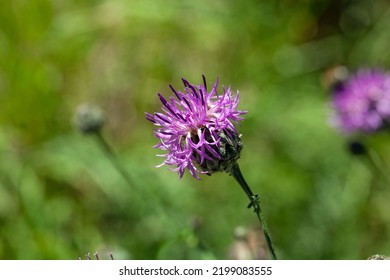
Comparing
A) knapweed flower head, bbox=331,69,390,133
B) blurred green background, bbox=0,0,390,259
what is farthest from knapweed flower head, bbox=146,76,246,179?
knapweed flower head, bbox=331,69,390,133

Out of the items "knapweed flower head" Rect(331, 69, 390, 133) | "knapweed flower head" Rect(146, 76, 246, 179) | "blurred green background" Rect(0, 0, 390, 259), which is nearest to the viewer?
"knapweed flower head" Rect(146, 76, 246, 179)

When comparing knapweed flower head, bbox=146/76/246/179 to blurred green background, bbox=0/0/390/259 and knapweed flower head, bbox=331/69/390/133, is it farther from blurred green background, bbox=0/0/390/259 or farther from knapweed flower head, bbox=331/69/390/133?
knapweed flower head, bbox=331/69/390/133

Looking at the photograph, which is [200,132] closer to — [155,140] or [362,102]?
[362,102]

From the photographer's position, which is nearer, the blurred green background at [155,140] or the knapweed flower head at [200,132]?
the knapweed flower head at [200,132]

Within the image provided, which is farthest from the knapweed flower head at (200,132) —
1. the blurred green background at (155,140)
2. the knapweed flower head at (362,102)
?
the knapweed flower head at (362,102)

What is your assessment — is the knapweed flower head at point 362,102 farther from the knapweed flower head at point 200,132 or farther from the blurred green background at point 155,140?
the knapweed flower head at point 200,132

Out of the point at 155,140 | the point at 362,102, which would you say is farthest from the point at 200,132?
the point at 155,140

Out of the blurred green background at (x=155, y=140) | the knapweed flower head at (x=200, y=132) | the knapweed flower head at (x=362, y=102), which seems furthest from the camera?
the blurred green background at (x=155, y=140)
